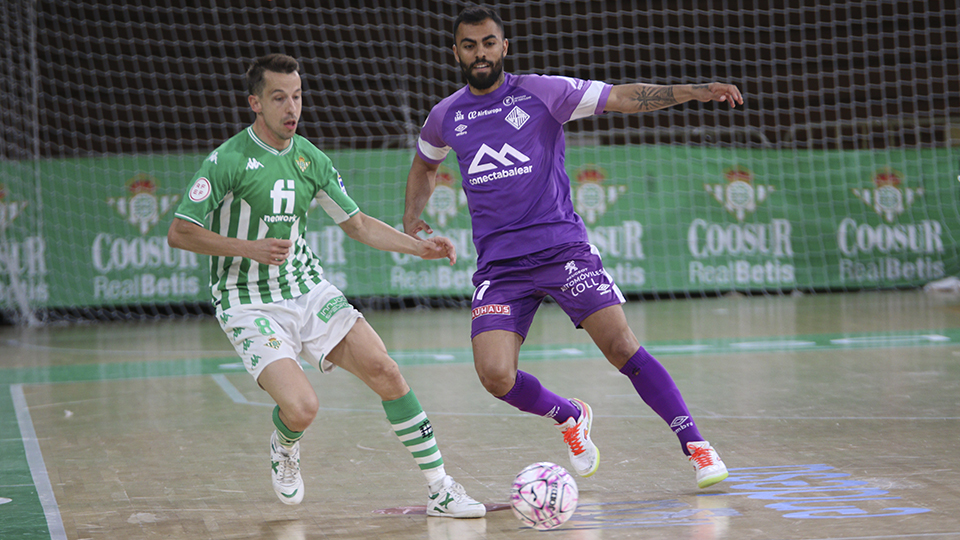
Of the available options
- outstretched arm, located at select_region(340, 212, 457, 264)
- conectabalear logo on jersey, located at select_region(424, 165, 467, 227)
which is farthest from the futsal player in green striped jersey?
conectabalear logo on jersey, located at select_region(424, 165, 467, 227)

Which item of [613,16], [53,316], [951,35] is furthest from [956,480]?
[951,35]

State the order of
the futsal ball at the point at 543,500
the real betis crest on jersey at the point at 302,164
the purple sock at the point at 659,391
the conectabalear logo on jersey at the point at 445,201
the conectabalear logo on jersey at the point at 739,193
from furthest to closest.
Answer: the conectabalear logo on jersey at the point at 739,193 < the conectabalear logo on jersey at the point at 445,201 < the purple sock at the point at 659,391 < the real betis crest on jersey at the point at 302,164 < the futsal ball at the point at 543,500

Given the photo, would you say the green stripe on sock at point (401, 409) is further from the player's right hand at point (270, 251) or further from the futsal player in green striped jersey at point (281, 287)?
the player's right hand at point (270, 251)

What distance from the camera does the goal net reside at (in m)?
12.5

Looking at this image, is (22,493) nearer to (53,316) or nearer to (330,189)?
(330,189)

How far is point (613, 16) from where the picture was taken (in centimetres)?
1563

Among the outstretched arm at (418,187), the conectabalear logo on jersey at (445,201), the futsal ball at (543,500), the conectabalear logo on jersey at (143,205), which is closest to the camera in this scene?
the futsal ball at (543,500)

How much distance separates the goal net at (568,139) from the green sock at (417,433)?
8.77m

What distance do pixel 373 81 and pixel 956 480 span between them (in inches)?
497

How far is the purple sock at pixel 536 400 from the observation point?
14.5ft

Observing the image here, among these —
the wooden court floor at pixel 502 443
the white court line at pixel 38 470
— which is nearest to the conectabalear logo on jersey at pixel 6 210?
the wooden court floor at pixel 502 443

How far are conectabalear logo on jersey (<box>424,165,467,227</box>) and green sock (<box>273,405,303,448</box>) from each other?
343 inches

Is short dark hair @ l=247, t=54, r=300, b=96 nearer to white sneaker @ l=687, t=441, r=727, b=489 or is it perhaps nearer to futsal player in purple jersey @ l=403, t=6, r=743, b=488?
futsal player in purple jersey @ l=403, t=6, r=743, b=488

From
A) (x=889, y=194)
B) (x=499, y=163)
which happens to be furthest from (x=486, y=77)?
(x=889, y=194)
